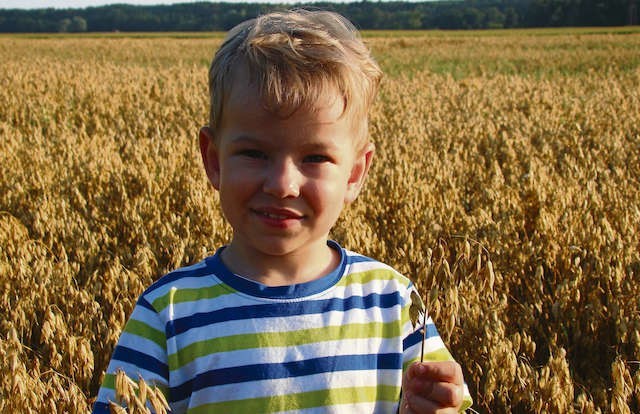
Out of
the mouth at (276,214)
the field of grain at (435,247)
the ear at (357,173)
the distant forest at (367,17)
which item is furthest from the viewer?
→ the distant forest at (367,17)

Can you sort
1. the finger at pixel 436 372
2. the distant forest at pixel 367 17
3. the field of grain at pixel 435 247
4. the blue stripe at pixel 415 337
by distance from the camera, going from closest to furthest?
the finger at pixel 436 372, the blue stripe at pixel 415 337, the field of grain at pixel 435 247, the distant forest at pixel 367 17

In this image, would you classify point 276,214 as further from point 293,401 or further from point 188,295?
point 293,401

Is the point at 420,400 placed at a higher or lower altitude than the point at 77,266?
higher

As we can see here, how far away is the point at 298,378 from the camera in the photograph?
138 cm

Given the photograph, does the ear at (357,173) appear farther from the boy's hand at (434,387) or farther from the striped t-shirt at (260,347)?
the boy's hand at (434,387)

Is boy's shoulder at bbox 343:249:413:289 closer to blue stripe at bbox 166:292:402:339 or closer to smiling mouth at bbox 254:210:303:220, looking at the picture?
blue stripe at bbox 166:292:402:339

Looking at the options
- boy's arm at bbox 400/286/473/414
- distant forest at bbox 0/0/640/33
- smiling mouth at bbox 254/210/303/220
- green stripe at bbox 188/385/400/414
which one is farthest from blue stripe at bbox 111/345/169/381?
distant forest at bbox 0/0/640/33

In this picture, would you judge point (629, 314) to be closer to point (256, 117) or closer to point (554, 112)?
point (256, 117)

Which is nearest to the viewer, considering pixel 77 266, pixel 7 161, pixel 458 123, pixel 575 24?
pixel 77 266

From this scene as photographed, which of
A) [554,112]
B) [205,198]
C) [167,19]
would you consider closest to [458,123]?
[554,112]

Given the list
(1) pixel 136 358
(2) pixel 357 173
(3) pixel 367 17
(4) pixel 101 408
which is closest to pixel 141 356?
(1) pixel 136 358

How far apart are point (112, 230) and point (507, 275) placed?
1.89 metres

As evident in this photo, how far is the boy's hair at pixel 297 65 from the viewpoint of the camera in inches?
52.4

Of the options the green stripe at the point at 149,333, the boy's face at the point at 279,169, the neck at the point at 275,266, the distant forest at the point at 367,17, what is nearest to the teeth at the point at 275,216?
the boy's face at the point at 279,169
